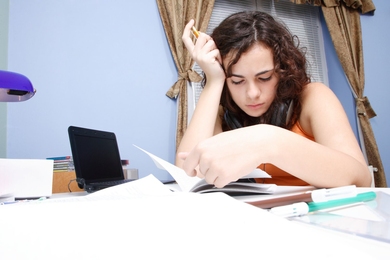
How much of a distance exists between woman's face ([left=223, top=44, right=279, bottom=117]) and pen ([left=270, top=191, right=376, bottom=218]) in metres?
0.56

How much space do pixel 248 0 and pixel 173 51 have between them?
3.20ft

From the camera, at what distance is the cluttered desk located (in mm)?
191

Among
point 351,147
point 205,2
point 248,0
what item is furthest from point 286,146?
point 248,0

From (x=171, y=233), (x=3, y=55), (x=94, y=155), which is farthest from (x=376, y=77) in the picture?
(x=171, y=233)

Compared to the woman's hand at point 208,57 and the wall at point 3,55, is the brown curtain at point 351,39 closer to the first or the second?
Result: the woman's hand at point 208,57

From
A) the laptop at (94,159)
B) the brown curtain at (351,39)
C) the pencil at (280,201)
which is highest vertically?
the brown curtain at (351,39)

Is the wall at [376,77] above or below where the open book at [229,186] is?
above

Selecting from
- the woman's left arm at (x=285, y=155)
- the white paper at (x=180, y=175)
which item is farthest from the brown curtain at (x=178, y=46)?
the white paper at (x=180, y=175)

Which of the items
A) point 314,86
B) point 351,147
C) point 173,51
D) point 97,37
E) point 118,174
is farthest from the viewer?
point 173,51

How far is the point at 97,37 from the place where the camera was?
2.07 m

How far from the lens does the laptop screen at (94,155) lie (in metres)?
0.93

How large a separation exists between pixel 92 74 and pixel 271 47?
1.40m

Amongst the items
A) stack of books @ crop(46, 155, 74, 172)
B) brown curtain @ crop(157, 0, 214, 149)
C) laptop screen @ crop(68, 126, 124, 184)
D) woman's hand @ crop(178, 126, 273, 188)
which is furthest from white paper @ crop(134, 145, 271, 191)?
brown curtain @ crop(157, 0, 214, 149)

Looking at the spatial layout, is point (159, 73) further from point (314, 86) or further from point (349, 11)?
point (349, 11)
